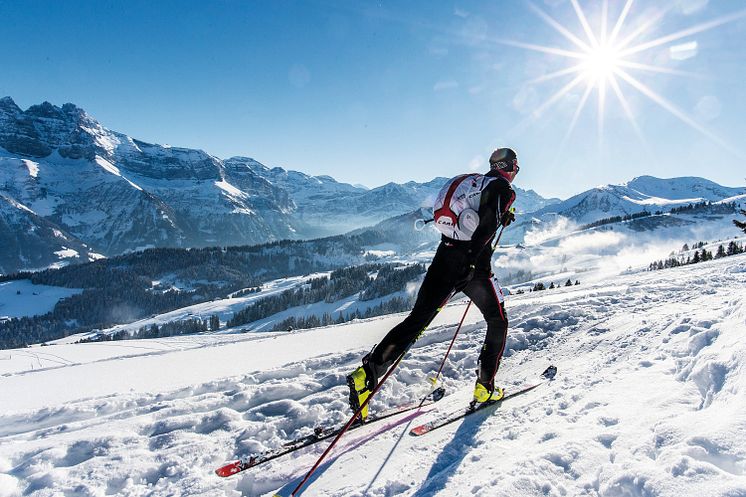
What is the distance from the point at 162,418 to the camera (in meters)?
5.96

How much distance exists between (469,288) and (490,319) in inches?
24.5

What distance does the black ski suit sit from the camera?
18.4ft

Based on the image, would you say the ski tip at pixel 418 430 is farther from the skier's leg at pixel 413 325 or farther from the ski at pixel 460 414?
the skier's leg at pixel 413 325

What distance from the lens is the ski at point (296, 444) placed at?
4.75 meters

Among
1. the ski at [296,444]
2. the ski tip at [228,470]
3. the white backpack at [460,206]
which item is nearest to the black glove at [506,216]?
the white backpack at [460,206]

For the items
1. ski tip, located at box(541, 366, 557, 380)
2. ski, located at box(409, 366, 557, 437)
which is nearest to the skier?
ski, located at box(409, 366, 557, 437)

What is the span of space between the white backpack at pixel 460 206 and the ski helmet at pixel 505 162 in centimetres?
48

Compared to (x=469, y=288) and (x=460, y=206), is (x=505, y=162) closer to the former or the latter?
(x=460, y=206)

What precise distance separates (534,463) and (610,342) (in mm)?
5166

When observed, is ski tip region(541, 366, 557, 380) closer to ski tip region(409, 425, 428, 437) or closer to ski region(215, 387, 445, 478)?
ski region(215, 387, 445, 478)

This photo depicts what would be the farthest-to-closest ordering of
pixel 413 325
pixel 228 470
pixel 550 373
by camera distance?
1. pixel 550 373
2. pixel 413 325
3. pixel 228 470

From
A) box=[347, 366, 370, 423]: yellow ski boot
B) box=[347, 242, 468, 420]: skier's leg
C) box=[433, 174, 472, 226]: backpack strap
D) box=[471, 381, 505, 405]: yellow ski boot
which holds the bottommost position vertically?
box=[471, 381, 505, 405]: yellow ski boot

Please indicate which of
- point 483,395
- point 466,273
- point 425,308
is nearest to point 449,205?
point 466,273

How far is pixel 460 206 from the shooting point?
19.4 feet
